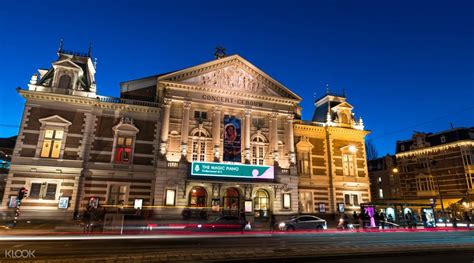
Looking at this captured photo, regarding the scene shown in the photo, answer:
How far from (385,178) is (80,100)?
5981 cm

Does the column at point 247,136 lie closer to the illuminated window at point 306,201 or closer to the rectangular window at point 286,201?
the rectangular window at point 286,201

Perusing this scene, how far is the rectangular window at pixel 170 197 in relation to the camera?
99.7ft

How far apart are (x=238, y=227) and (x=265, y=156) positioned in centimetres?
→ 1269

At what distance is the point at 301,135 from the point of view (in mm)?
39969

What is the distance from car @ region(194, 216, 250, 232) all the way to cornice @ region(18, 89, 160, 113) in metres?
16.0

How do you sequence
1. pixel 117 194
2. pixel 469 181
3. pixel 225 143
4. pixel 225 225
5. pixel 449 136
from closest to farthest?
pixel 225 225 → pixel 117 194 → pixel 225 143 → pixel 469 181 → pixel 449 136

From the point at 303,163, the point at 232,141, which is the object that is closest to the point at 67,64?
the point at 232,141

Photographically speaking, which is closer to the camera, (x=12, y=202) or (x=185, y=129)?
(x=12, y=202)

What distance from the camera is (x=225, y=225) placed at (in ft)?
80.5

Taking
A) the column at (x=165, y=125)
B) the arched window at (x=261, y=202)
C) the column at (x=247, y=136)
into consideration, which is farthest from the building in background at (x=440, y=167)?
the column at (x=165, y=125)

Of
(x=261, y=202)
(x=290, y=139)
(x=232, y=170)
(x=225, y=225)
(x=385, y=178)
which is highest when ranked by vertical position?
(x=290, y=139)

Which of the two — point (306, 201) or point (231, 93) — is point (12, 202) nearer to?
point (231, 93)

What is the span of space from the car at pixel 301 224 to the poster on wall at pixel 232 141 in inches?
421

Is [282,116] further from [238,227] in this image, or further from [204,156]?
[238,227]
